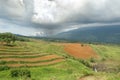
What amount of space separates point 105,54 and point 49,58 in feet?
234

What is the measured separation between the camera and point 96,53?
14775cm

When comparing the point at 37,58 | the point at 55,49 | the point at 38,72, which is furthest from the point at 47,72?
the point at 55,49

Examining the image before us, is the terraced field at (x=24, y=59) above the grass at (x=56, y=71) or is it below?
above

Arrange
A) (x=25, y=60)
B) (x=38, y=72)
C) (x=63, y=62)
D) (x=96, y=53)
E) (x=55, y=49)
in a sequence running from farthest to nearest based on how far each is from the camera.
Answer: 1. (x=96, y=53)
2. (x=55, y=49)
3. (x=63, y=62)
4. (x=25, y=60)
5. (x=38, y=72)

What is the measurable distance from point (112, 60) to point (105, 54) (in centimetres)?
1242

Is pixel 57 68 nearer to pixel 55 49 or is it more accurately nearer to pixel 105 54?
pixel 55 49

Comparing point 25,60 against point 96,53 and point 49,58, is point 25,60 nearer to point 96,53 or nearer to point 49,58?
point 49,58

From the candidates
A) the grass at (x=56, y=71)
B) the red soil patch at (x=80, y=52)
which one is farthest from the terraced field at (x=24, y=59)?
the red soil patch at (x=80, y=52)

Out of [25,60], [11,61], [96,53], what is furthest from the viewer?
[96,53]

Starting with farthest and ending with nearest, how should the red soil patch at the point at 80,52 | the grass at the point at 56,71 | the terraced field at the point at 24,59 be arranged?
the red soil patch at the point at 80,52 → the terraced field at the point at 24,59 → the grass at the point at 56,71

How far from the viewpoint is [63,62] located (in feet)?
268

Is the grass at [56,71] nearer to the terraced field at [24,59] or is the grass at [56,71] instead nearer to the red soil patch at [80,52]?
the terraced field at [24,59]

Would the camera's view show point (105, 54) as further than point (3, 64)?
Yes

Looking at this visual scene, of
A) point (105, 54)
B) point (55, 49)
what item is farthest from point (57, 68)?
point (105, 54)
